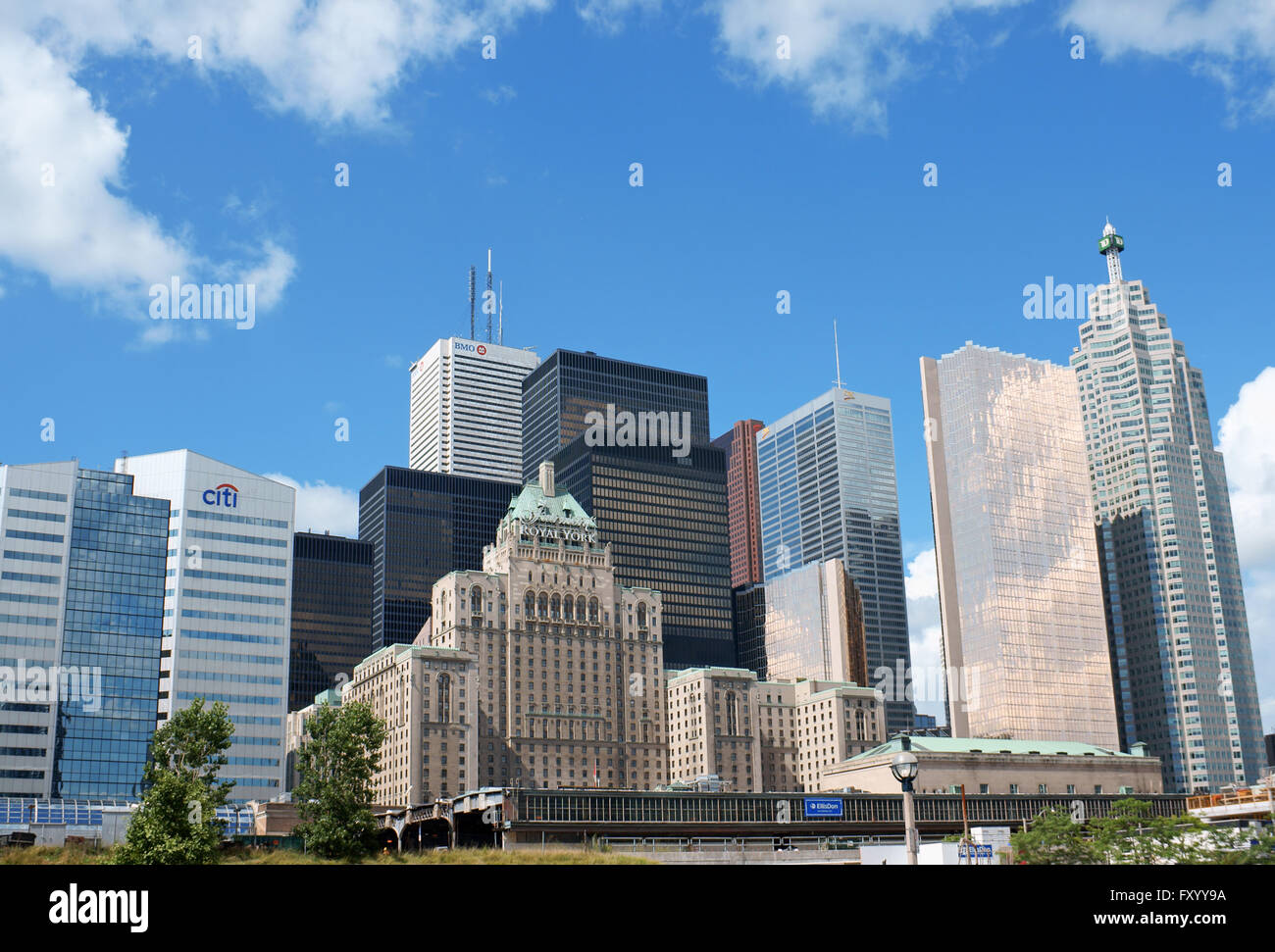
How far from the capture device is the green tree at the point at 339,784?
122m

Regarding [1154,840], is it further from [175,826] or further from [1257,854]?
[175,826]

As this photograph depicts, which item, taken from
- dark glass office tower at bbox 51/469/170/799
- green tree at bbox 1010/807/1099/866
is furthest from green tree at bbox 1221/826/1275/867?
dark glass office tower at bbox 51/469/170/799

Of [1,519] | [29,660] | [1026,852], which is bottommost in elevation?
[1026,852]

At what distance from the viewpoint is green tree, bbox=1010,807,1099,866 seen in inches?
2736

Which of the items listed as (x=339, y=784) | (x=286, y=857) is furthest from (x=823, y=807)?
(x=286, y=857)

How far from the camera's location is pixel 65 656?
192125 mm

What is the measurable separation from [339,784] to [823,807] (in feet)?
312

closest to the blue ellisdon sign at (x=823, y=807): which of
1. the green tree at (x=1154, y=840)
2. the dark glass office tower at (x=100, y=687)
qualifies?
the green tree at (x=1154, y=840)
